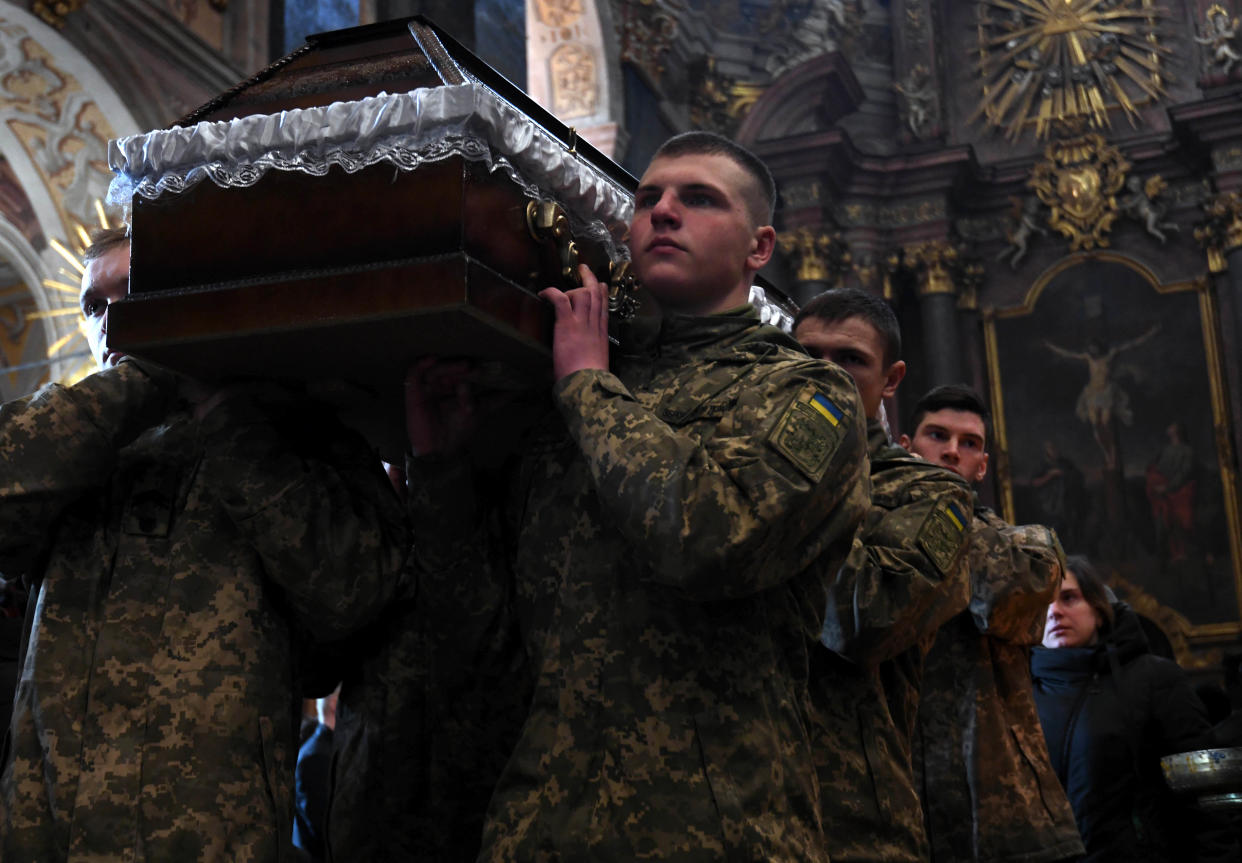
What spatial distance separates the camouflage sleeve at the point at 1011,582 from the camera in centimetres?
341

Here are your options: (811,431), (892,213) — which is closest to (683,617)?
(811,431)

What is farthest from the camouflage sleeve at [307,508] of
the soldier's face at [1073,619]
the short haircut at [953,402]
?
the soldier's face at [1073,619]

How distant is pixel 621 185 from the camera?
2.62 meters

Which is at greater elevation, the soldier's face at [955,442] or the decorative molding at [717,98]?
the decorative molding at [717,98]

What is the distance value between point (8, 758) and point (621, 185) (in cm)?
141

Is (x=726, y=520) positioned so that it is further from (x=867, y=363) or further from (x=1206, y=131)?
(x=1206, y=131)

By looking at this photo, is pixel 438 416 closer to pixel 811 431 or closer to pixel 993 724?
pixel 811 431

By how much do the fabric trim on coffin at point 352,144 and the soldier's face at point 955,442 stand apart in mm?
1834

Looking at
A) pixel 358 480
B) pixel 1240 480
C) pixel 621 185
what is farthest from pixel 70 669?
pixel 1240 480

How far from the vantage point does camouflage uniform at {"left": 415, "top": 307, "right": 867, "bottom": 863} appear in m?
1.87

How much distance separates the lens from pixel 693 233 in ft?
7.30

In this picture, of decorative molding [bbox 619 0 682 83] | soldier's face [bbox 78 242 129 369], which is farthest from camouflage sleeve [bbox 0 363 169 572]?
decorative molding [bbox 619 0 682 83]

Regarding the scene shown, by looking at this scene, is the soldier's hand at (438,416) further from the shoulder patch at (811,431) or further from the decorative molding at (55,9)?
the decorative molding at (55,9)

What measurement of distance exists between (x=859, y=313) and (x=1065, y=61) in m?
11.8
